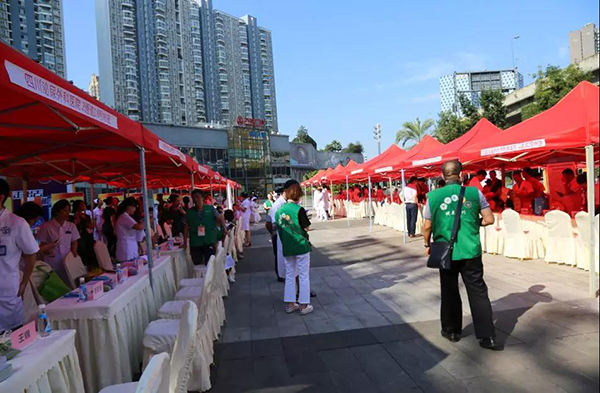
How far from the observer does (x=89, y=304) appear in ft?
10.4

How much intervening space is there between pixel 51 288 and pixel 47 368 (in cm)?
175

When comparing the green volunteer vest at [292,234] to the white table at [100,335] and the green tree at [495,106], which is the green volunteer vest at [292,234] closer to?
the white table at [100,335]

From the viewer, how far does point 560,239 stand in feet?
21.2

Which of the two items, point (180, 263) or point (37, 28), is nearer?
point (180, 263)

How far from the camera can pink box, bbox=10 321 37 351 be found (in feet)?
7.60

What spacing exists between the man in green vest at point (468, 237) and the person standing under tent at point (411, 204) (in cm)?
760

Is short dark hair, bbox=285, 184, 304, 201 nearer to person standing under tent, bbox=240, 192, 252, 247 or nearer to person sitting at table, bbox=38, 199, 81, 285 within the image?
person sitting at table, bbox=38, 199, 81, 285

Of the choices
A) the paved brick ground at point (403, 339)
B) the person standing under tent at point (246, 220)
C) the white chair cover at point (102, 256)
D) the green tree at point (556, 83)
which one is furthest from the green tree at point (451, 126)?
the white chair cover at point (102, 256)

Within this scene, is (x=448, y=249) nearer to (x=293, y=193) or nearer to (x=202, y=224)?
(x=293, y=193)

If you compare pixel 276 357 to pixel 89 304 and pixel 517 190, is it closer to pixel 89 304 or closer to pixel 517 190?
pixel 89 304

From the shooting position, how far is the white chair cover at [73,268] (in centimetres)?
482

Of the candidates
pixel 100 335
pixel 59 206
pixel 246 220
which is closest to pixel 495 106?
pixel 246 220

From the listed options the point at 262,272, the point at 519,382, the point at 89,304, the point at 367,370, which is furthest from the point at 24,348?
the point at 262,272

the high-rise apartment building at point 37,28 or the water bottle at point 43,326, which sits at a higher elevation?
the high-rise apartment building at point 37,28
